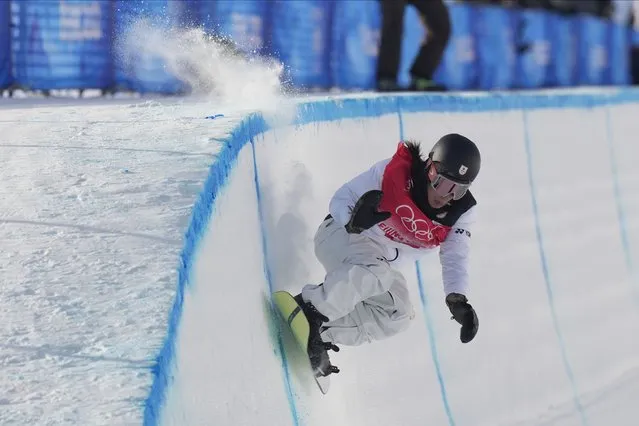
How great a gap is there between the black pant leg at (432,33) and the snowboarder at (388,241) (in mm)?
3940

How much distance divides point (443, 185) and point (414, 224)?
28 cm

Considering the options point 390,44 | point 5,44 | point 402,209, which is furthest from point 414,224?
point 5,44

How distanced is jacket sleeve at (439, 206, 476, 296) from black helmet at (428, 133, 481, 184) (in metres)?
0.31

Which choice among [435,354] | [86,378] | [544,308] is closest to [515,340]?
[544,308]

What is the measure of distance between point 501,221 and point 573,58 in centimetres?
629

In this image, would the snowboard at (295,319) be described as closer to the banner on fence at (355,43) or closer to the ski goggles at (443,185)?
the ski goggles at (443,185)

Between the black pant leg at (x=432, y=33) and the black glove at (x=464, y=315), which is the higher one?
the black pant leg at (x=432, y=33)

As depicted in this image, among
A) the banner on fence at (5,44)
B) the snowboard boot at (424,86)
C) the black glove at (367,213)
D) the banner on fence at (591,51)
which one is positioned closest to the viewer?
the black glove at (367,213)

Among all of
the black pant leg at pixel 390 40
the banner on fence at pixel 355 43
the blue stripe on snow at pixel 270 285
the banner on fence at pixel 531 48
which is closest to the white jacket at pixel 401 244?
the blue stripe on snow at pixel 270 285

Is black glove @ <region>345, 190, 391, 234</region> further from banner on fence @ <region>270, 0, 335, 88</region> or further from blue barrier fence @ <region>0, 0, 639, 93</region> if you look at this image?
banner on fence @ <region>270, 0, 335, 88</region>

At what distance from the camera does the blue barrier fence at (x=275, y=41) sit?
25.1 ft

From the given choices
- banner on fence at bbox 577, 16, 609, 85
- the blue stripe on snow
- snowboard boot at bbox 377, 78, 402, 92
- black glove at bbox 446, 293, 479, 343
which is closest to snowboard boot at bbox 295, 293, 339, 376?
the blue stripe on snow

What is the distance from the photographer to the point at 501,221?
264 inches

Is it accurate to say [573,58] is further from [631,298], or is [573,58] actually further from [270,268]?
[270,268]
